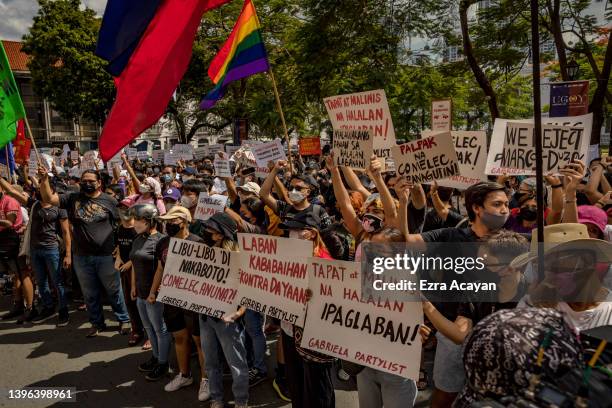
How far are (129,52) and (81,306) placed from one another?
4531 millimetres

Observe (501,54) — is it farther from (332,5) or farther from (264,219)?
(264,219)

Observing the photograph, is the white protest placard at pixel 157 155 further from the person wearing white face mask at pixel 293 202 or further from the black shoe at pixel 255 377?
the black shoe at pixel 255 377

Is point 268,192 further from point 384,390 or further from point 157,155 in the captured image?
point 157,155

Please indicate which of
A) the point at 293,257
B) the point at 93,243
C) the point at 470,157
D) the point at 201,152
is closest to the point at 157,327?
the point at 93,243

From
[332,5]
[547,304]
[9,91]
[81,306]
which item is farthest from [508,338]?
[332,5]

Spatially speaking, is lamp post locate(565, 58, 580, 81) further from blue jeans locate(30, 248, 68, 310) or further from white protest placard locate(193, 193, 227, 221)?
blue jeans locate(30, 248, 68, 310)

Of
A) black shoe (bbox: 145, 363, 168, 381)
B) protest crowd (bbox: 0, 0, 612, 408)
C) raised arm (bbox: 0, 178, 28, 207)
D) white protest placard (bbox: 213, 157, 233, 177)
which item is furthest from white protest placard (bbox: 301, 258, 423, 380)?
raised arm (bbox: 0, 178, 28, 207)

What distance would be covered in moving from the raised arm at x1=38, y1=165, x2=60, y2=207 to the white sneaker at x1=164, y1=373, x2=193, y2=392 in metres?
2.92

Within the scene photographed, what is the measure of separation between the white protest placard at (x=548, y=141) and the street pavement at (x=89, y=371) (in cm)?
215

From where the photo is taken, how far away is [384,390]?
288 centimetres

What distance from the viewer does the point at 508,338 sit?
4.51 ft

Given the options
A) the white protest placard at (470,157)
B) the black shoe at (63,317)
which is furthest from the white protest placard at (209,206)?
the black shoe at (63,317)

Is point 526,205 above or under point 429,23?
under

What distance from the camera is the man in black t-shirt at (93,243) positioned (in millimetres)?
5730
